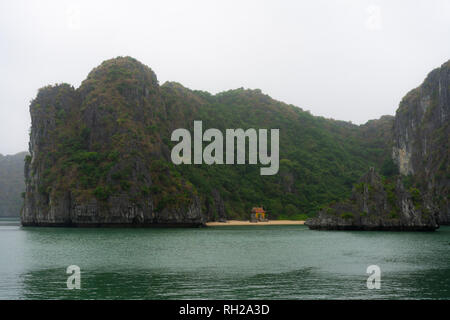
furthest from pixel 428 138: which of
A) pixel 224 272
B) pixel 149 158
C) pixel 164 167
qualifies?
pixel 224 272

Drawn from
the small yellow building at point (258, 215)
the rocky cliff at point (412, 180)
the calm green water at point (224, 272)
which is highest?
the rocky cliff at point (412, 180)

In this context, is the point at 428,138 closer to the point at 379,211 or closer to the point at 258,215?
the point at 258,215

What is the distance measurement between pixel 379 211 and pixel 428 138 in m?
66.9

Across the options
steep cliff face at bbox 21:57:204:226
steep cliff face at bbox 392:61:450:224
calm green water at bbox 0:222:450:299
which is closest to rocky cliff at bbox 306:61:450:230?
steep cliff face at bbox 392:61:450:224

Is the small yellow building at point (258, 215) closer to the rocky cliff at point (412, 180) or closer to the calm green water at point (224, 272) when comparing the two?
the rocky cliff at point (412, 180)

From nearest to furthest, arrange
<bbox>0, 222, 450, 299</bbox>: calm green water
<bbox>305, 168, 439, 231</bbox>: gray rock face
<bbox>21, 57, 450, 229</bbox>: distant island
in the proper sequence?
<bbox>0, 222, 450, 299</bbox>: calm green water, <bbox>305, 168, 439, 231</bbox>: gray rock face, <bbox>21, 57, 450, 229</bbox>: distant island

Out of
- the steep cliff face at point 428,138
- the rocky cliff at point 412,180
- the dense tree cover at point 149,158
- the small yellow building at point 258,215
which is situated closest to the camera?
the rocky cliff at point 412,180

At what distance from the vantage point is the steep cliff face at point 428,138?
133m

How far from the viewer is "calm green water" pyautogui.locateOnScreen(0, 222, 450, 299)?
27.0m

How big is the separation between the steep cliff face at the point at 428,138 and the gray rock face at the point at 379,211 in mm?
39832

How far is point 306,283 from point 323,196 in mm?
132028

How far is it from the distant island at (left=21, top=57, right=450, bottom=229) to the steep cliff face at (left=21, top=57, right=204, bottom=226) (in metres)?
0.26

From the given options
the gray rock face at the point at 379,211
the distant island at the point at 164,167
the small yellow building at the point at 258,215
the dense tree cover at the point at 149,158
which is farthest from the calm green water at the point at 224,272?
the small yellow building at the point at 258,215

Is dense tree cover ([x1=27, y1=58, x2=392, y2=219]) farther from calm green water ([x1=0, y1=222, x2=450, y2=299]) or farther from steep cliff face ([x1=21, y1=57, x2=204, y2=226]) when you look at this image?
calm green water ([x1=0, y1=222, x2=450, y2=299])
